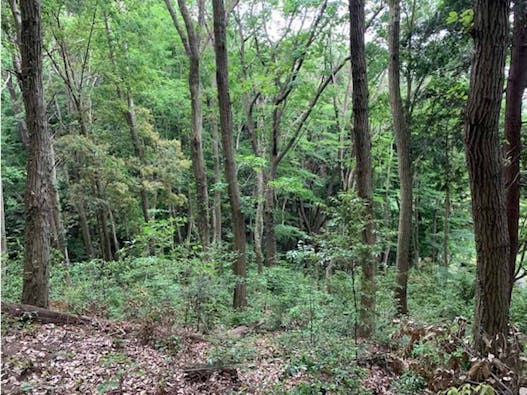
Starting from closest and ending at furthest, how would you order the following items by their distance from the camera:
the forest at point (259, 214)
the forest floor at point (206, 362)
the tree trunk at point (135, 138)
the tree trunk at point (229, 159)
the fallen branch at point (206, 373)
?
the forest at point (259, 214) < the forest floor at point (206, 362) < the fallen branch at point (206, 373) < the tree trunk at point (229, 159) < the tree trunk at point (135, 138)

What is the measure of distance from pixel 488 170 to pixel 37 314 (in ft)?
19.5

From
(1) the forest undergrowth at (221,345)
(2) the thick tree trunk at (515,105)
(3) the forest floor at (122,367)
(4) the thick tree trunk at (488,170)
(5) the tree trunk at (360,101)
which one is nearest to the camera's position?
(4) the thick tree trunk at (488,170)

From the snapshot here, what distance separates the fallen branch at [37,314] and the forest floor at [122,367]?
0.13 metres

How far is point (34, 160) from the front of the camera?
17.3 ft

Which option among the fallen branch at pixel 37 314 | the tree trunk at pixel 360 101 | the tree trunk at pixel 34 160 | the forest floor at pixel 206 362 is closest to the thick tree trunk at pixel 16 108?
the tree trunk at pixel 34 160

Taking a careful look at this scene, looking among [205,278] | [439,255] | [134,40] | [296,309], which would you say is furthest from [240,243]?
[439,255]

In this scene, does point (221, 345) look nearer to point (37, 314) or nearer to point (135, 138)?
point (37, 314)

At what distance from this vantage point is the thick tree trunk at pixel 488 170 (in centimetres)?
282

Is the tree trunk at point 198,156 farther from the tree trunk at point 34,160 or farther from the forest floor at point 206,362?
the tree trunk at point 34,160

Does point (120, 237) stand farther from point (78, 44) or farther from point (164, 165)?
point (78, 44)

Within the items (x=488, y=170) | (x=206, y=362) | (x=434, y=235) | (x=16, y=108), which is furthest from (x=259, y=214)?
(x=16, y=108)

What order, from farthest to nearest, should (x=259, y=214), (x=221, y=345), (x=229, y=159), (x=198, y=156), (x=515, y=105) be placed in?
(x=259, y=214) → (x=198, y=156) → (x=229, y=159) → (x=515, y=105) → (x=221, y=345)

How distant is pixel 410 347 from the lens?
12.0 feet

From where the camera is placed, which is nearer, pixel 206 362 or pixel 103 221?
pixel 206 362
